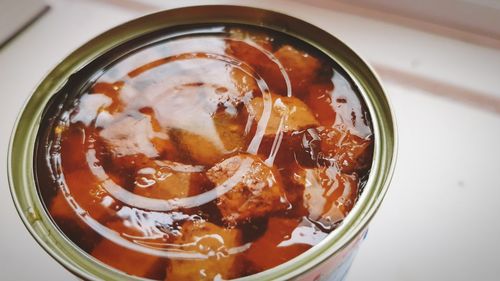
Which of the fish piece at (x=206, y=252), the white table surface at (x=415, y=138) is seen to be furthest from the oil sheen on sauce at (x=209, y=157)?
the white table surface at (x=415, y=138)

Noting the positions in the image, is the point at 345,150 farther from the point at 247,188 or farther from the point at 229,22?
the point at 229,22

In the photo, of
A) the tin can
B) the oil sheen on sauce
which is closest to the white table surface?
the tin can

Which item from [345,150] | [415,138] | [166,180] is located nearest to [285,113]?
[345,150]

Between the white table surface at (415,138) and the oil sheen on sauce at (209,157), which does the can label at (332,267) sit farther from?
the white table surface at (415,138)

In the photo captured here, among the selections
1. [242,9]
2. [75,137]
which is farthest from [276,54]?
[75,137]

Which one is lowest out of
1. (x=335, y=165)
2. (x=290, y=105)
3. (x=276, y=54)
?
(x=335, y=165)

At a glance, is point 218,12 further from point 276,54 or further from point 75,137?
point 75,137
